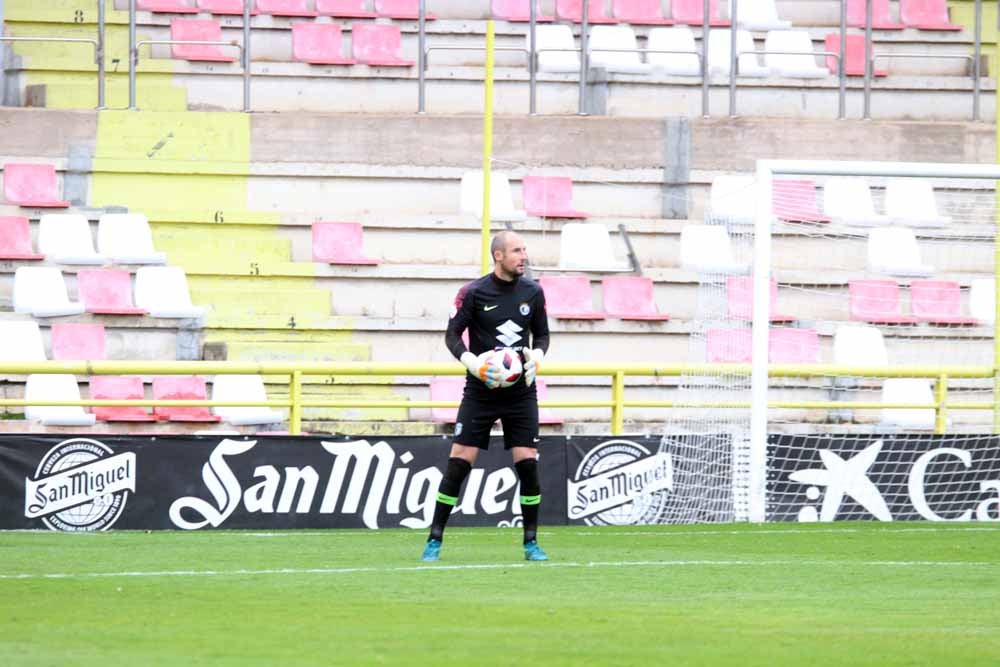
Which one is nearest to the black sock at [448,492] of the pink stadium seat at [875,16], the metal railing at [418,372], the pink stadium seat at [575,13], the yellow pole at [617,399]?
the metal railing at [418,372]

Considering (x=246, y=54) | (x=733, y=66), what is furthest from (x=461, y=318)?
(x=733, y=66)

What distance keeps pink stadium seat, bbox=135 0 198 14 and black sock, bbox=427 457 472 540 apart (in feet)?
35.2

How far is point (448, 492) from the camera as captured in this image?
10.1 meters

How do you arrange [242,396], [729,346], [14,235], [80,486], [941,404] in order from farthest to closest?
1. [14,235]
2. [242,396]
3. [729,346]
4. [941,404]
5. [80,486]

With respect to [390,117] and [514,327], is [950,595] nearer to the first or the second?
[514,327]

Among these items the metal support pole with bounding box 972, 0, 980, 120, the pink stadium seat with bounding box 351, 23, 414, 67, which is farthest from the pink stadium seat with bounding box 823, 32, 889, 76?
the pink stadium seat with bounding box 351, 23, 414, 67

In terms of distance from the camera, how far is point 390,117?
60.4 ft

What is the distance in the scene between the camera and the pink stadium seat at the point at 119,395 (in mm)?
15523

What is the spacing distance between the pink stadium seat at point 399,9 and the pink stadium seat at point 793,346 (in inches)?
225

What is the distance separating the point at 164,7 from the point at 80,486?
8.34 meters

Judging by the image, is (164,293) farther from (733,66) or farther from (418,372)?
(733,66)

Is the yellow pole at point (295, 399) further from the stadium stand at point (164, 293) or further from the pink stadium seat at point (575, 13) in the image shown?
the pink stadium seat at point (575, 13)

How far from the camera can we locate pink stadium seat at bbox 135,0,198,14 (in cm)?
1953

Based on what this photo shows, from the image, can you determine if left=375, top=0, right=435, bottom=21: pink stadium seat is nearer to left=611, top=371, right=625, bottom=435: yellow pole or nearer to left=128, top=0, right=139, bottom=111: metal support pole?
left=128, top=0, right=139, bottom=111: metal support pole
